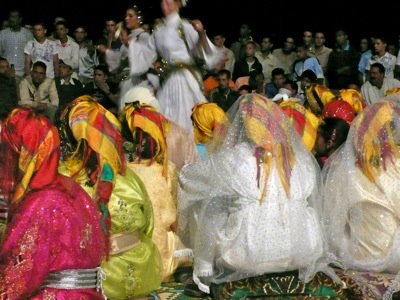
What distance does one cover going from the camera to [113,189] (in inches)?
245

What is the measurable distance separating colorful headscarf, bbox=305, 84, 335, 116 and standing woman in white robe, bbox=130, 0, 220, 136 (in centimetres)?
96

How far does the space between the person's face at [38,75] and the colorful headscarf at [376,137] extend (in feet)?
17.5

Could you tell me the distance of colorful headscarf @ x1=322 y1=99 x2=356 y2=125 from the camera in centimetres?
870

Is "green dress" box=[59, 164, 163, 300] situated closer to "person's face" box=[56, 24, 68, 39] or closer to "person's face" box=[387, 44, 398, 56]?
"person's face" box=[56, 24, 68, 39]

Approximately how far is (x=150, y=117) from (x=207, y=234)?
1.24m

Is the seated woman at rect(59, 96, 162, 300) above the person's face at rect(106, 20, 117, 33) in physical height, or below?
below

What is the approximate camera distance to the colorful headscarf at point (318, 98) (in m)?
9.34

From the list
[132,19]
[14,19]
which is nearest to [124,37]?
[132,19]

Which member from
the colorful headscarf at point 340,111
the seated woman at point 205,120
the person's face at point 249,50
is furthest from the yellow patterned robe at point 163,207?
the person's face at point 249,50

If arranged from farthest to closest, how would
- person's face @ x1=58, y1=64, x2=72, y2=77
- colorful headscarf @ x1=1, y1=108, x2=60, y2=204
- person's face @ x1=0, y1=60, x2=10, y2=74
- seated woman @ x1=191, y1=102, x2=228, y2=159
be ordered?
person's face @ x1=58, y1=64, x2=72, y2=77, person's face @ x1=0, y1=60, x2=10, y2=74, seated woman @ x1=191, y1=102, x2=228, y2=159, colorful headscarf @ x1=1, y1=108, x2=60, y2=204

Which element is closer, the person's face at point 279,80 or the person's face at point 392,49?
the person's face at point 279,80

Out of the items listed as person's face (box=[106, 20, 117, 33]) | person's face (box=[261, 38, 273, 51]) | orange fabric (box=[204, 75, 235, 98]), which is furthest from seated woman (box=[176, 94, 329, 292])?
person's face (box=[261, 38, 273, 51])

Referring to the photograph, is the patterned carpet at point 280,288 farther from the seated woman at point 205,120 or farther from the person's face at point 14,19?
the person's face at point 14,19

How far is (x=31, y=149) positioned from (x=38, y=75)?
730 cm
